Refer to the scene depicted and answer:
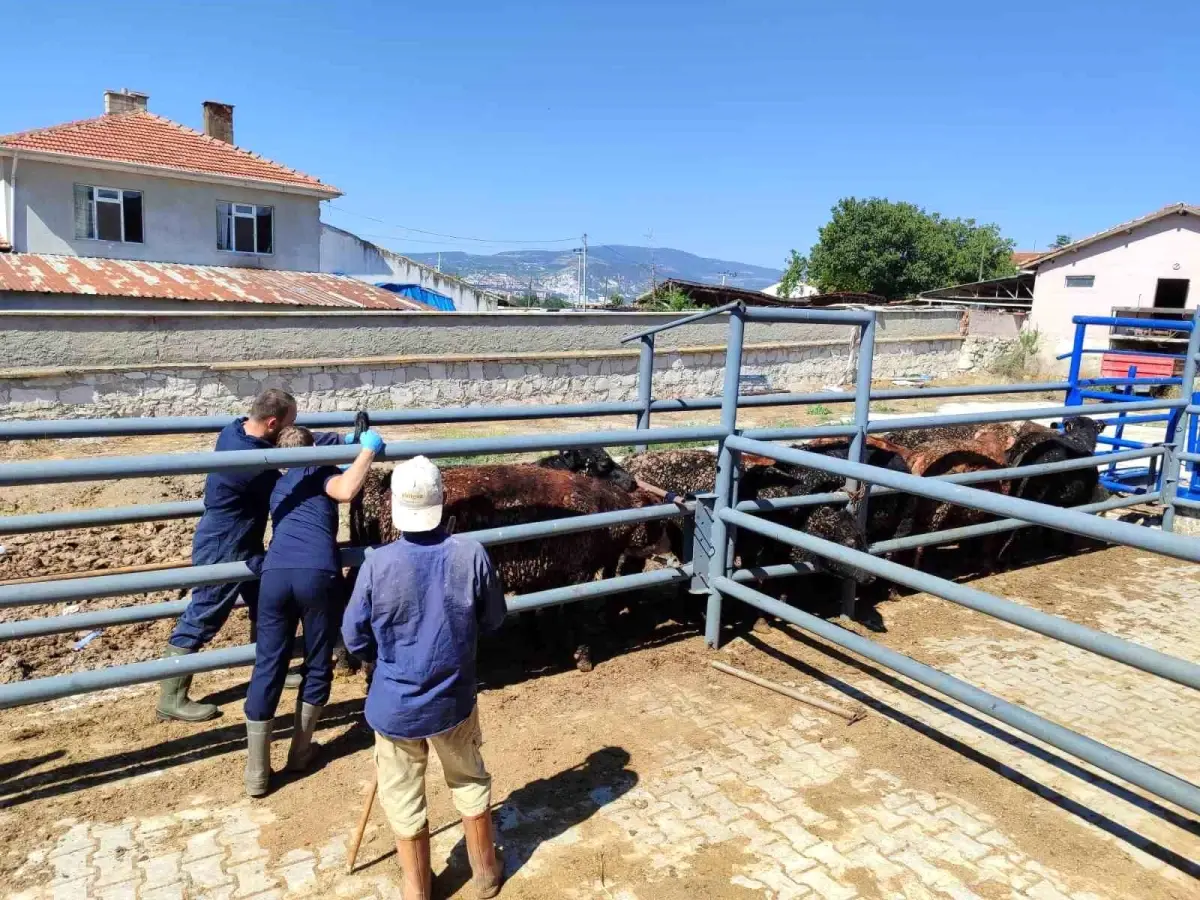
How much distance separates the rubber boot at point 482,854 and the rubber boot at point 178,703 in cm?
174

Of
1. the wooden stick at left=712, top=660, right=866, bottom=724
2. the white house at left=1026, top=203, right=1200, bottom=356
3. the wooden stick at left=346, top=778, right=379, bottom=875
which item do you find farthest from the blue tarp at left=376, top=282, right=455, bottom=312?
the wooden stick at left=346, top=778, right=379, bottom=875

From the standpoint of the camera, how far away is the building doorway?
87.3 feet

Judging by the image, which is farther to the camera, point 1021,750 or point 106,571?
point 106,571

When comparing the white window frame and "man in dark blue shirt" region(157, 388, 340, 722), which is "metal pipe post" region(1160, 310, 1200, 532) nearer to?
"man in dark blue shirt" region(157, 388, 340, 722)

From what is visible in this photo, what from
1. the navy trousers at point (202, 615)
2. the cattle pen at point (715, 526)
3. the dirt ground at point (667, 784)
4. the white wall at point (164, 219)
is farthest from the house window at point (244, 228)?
the navy trousers at point (202, 615)

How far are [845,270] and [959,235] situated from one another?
1000cm

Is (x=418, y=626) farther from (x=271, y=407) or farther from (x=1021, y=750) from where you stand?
(x=1021, y=750)

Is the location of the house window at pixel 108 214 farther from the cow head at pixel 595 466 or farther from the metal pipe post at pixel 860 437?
the metal pipe post at pixel 860 437

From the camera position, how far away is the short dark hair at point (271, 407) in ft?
12.5

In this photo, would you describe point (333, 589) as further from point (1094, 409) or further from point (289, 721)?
point (1094, 409)

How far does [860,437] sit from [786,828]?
8.56 ft

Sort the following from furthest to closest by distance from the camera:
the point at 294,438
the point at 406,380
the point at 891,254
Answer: the point at 891,254
the point at 406,380
the point at 294,438

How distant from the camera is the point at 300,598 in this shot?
11.4 ft

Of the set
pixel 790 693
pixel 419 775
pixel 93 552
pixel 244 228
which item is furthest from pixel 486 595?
pixel 244 228
